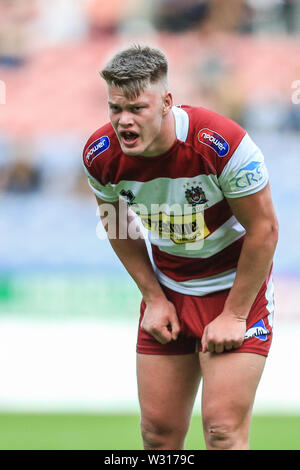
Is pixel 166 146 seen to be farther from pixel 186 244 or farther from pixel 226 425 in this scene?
pixel 226 425

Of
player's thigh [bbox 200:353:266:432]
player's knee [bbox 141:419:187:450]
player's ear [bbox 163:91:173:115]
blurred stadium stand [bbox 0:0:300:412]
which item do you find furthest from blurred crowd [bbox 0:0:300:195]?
player's thigh [bbox 200:353:266:432]

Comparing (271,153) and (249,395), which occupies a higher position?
(271,153)

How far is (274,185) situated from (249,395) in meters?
6.49

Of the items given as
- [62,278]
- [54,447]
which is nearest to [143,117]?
[54,447]

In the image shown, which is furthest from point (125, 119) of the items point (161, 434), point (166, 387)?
point (161, 434)

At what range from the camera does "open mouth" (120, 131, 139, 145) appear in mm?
3023

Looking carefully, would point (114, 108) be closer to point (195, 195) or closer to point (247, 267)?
point (195, 195)

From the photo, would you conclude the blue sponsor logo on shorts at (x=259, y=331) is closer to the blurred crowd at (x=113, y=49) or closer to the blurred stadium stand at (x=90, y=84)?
the blurred stadium stand at (x=90, y=84)

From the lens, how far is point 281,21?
10133 mm

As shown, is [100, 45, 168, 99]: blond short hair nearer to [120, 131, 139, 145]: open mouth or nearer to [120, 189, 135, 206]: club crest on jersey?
[120, 131, 139, 145]: open mouth

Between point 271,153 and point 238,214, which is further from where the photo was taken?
point 271,153

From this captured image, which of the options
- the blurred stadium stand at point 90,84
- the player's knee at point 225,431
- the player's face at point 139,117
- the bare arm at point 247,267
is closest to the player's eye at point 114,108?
the player's face at point 139,117

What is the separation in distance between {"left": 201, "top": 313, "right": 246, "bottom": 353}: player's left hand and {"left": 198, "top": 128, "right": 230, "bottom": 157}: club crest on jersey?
0.65 meters

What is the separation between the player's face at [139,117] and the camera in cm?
298
